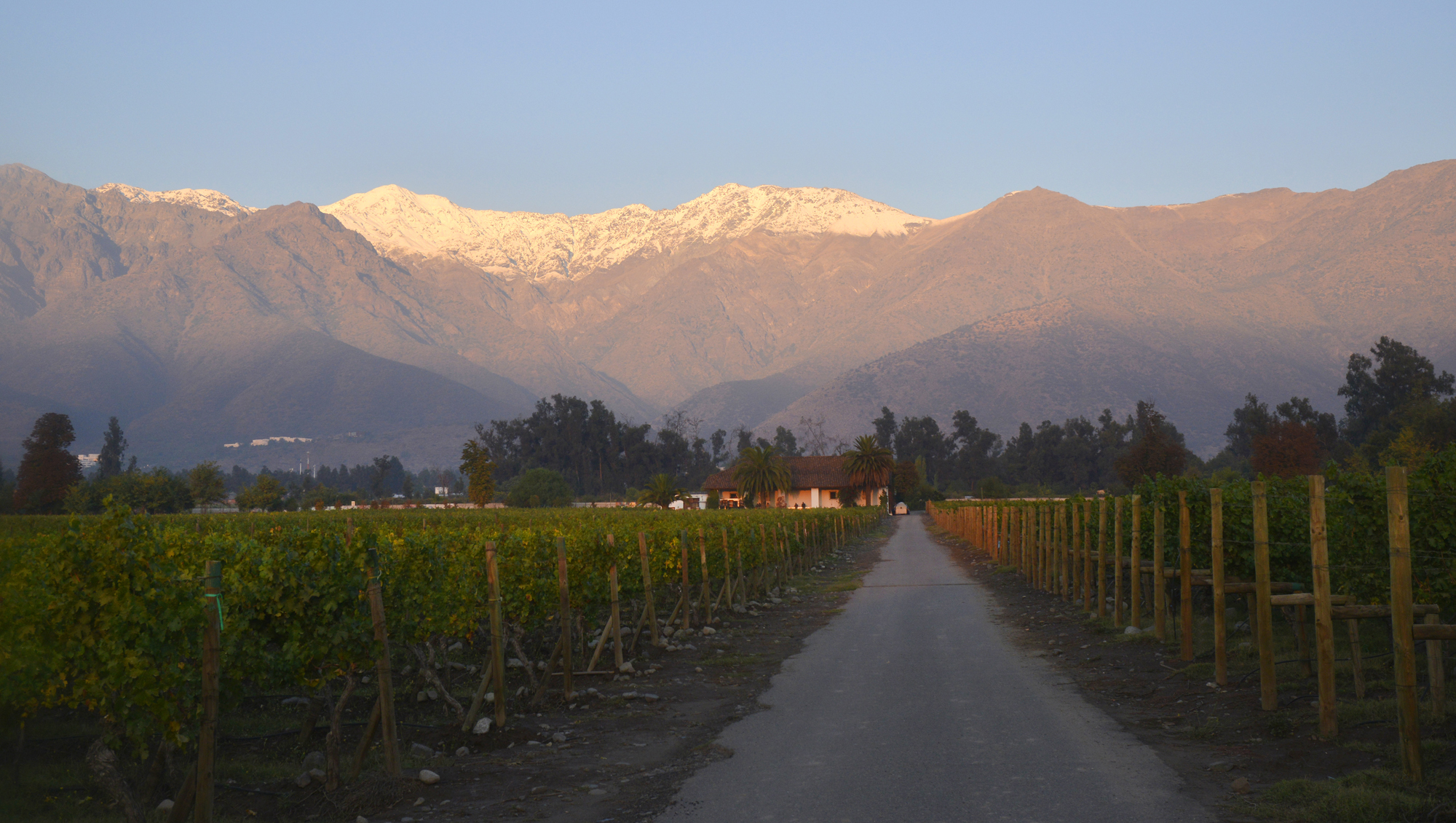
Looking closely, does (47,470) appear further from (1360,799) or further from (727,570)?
(1360,799)

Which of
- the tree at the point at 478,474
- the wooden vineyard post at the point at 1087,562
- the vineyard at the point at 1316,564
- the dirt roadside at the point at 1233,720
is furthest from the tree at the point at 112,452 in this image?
the dirt roadside at the point at 1233,720

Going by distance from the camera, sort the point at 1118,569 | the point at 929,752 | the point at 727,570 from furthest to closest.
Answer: the point at 727,570
the point at 1118,569
the point at 929,752

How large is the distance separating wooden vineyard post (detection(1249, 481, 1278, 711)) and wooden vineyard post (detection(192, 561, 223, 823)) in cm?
936

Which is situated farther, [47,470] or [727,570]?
[47,470]

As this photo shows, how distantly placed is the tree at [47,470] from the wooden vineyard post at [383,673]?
76.1 meters

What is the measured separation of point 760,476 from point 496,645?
332 ft

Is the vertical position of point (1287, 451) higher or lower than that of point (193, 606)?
higher

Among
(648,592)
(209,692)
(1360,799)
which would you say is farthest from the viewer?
(648,592)

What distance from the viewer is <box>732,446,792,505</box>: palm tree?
112 metres

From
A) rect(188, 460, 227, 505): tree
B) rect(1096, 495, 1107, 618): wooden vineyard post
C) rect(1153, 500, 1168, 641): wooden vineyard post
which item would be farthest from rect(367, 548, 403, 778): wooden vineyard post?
rect(188, 460, 227, 505): tree

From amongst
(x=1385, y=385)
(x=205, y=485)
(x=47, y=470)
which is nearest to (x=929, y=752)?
(x=47, y=470)

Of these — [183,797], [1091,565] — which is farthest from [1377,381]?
[183,797]

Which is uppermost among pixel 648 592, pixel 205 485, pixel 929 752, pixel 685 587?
pixel 205 485

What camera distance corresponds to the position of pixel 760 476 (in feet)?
367
